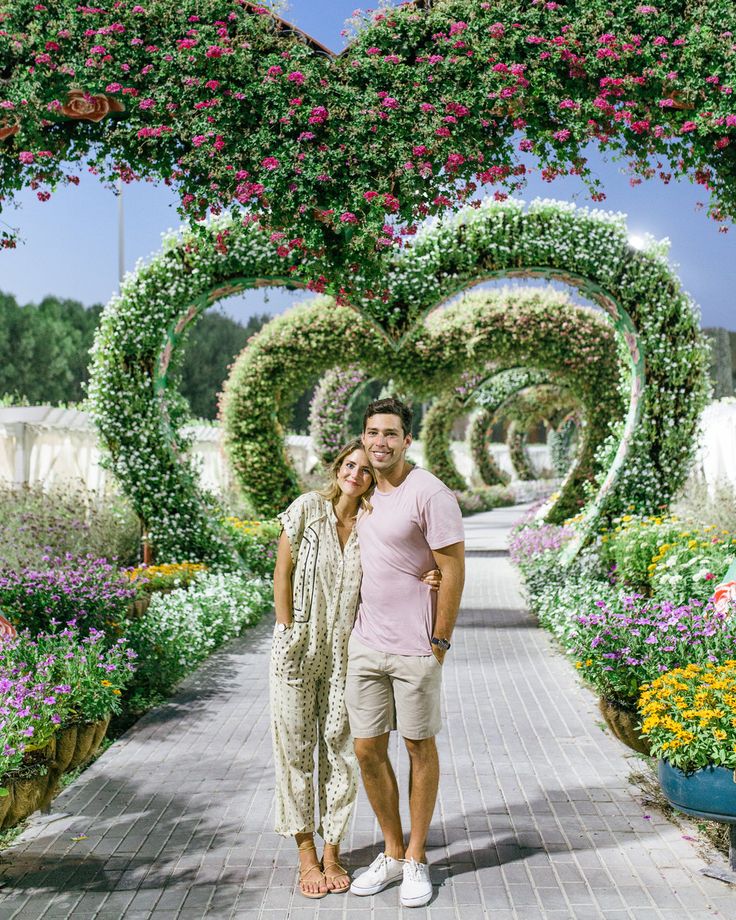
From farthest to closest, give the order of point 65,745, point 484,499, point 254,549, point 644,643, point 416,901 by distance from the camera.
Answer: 1. point 484,499
2. point 254,549
3. point 644,643
4. point 65,745
5. point 416,901

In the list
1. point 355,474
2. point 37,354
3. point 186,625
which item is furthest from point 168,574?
point 37,354

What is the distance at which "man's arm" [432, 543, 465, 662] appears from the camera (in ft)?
11.1

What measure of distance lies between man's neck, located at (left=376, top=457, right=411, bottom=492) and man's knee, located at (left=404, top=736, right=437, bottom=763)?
922 millimetres

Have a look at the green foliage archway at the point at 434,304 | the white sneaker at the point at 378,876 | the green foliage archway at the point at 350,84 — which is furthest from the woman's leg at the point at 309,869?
the green foliage archway at the point at 434,304

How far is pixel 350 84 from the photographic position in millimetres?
5473

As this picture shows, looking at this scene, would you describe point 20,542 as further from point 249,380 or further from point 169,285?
point 249,380

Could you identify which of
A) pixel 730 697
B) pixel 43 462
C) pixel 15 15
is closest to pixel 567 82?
pixel 15 15

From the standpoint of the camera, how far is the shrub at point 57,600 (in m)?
5.67

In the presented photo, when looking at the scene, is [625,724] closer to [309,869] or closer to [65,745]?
[309,869]

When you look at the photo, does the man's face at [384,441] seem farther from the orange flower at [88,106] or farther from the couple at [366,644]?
the orange flower at [88,106]

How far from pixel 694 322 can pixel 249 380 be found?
7066 mm

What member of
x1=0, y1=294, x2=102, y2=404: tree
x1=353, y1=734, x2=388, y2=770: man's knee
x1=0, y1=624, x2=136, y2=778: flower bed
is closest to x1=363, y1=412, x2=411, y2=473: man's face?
x1=353, y1=734, x2=388, y2=770: man's knee

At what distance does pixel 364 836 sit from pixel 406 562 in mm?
1372

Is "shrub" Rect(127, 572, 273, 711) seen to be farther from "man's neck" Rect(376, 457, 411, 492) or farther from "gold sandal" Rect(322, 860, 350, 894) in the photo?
"man's neck" Rect(376, 457, 411, 492)
